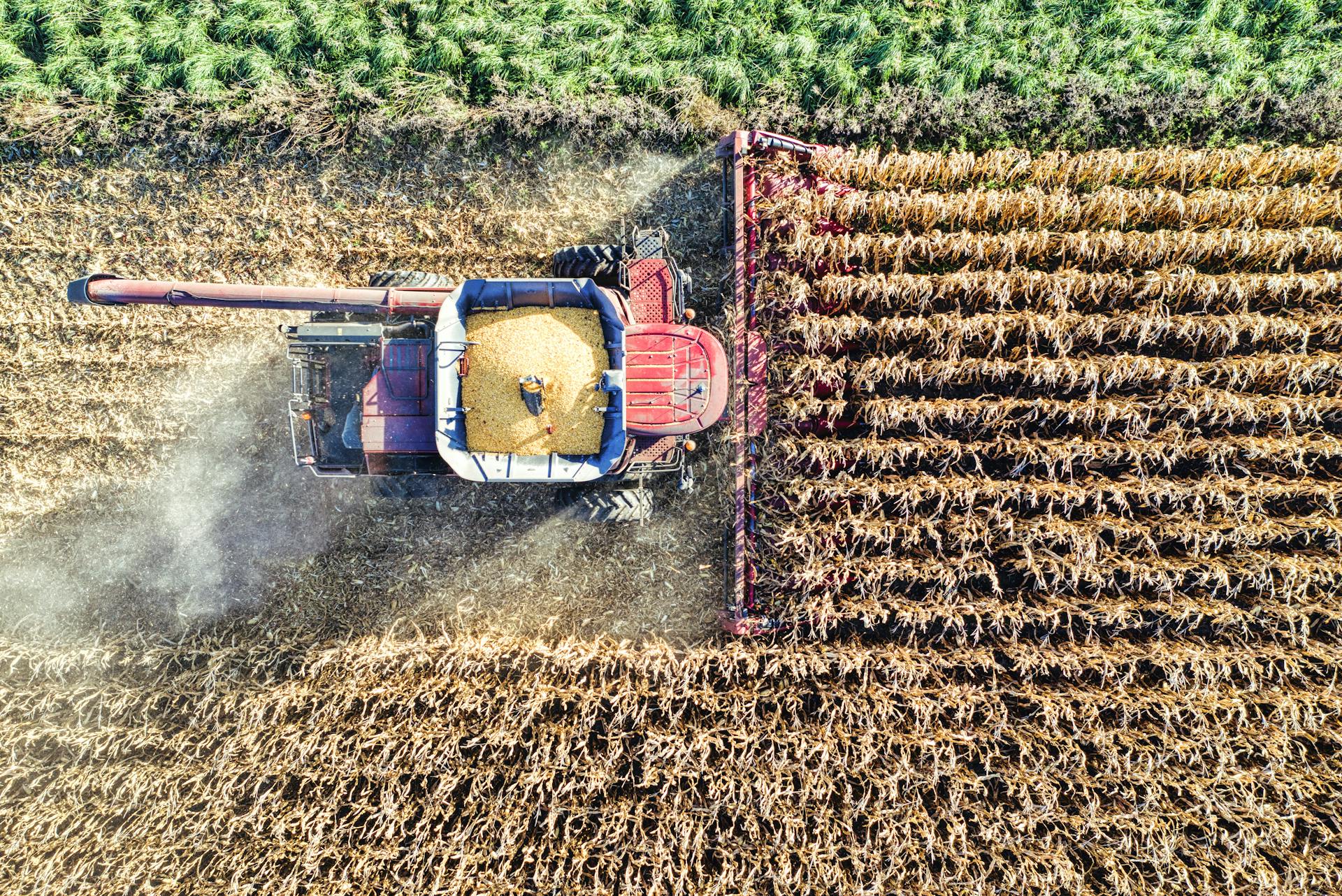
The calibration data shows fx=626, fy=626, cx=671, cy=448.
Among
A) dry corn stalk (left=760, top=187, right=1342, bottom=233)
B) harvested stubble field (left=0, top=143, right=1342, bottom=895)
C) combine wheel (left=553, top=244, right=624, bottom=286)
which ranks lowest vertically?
harvested stubble field (left=0, top=143, right=1342, bottom=895)

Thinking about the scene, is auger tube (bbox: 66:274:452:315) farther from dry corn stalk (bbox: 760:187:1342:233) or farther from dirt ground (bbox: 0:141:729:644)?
dry corn stalk (bbox: 760:187:1342:233)

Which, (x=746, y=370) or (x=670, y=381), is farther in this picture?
(x=746, y=370)

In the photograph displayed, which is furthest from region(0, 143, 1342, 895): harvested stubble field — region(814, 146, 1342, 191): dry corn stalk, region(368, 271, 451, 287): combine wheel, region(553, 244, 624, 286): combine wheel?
region(368, 271, 451, 287): combine wheel

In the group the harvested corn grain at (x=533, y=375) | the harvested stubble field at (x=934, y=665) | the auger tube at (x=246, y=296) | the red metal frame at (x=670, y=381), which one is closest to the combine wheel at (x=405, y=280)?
the auger tube at (x=246, y=296)

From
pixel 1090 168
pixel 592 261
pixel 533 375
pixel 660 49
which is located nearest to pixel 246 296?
pixel 533 375

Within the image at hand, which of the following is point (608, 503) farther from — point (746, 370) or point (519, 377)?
point (746, 370)

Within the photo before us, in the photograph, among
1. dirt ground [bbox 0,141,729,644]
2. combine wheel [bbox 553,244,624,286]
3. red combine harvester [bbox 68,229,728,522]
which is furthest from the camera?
dirt ground [bbox 0,141,729,644]

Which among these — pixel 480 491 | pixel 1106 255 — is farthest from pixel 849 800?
pixel 1106 255
